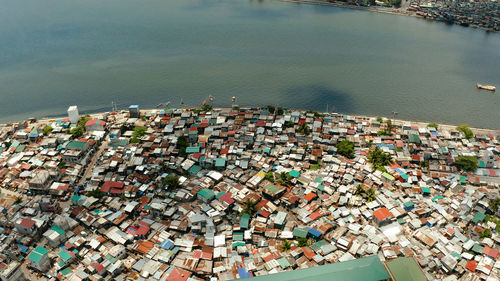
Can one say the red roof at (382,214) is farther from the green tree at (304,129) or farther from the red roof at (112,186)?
the red roof at (112,186)

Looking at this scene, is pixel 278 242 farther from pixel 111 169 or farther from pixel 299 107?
pixel 299 107

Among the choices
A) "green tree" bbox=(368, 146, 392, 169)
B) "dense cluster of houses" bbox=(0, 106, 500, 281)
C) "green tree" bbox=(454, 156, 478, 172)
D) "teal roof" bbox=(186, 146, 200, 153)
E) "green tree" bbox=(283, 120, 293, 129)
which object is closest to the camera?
"dense cluster of houses" bbox=(0, 106, 500, 281)

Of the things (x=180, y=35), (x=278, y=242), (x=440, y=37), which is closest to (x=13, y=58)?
(x=180, y=35)

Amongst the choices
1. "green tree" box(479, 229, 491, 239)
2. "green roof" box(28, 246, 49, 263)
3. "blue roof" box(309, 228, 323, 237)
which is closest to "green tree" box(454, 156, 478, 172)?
"green tree" box(479, 229, 491, 239)

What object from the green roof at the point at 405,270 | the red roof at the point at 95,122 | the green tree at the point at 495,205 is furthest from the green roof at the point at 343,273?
the red roof at the point at 95,122

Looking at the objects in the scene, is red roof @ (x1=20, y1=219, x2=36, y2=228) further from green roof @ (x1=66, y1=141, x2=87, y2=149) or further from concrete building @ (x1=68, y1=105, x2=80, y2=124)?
concrete building @ (x1=68, y1=105, x2=80, y2=124)

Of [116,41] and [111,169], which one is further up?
[116,41]
